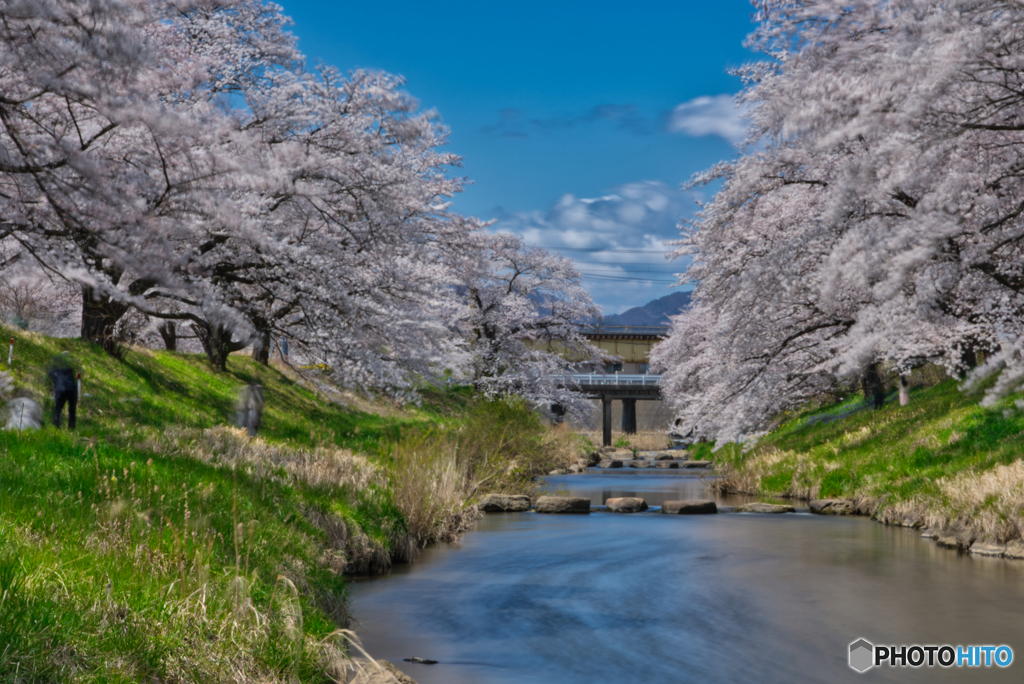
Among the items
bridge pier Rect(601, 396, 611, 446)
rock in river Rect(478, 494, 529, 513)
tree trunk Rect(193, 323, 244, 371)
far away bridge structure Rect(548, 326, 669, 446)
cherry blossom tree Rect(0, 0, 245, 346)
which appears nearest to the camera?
cherry blossom tree Rect(0, 0, 245, 346)

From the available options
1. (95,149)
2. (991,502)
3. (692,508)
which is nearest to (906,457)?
(991,502)

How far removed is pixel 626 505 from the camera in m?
18.0

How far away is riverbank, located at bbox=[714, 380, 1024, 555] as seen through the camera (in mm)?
11455

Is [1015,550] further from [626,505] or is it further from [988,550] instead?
[626,505]

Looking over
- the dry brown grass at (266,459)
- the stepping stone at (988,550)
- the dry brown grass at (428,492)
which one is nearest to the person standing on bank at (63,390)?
the dry brown grass at (266,459)

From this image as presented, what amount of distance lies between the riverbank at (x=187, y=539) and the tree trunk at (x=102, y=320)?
2253 mm

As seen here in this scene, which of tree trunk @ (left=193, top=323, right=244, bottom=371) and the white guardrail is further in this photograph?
the white guardrail

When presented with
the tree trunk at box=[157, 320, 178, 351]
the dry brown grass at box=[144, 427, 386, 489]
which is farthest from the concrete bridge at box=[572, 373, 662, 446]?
the dry brown grass at box=[144, 427, 386, 489]

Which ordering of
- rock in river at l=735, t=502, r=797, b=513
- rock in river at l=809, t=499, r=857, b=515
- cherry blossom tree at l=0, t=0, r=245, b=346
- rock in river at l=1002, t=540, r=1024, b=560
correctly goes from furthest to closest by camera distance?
1. rock in river at l=735, t=502, r=797, b=513
2. rock in river at l=809, t=499, r=857, b=515
3. rock in river at l=1002, t=540, r=1024, b=560
4. cherry blossom tree at l=0, t=0, r=245, b=346

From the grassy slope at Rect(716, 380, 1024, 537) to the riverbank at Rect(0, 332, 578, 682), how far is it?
789 cm

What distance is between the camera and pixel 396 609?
8391 millimetres

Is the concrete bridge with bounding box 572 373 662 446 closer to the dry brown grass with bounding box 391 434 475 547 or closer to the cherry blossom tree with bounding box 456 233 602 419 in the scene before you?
the cherry blossom tree with bounding box 456 233 602 419

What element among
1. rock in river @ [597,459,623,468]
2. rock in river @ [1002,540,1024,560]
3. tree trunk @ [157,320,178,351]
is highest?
tree trunk @ [157,320,178,351]

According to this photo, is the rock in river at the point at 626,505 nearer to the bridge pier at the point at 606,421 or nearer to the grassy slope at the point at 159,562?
the grassy slope at the point at 159,562
